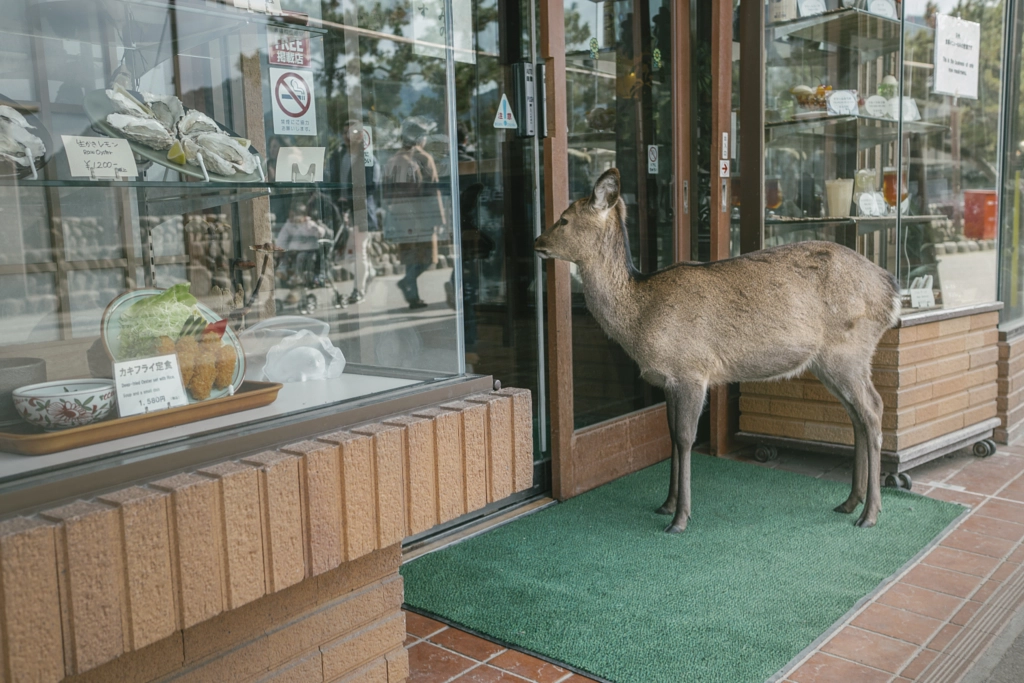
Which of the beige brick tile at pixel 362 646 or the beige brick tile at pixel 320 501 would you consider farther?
the beige brick tile at pixel 362 646

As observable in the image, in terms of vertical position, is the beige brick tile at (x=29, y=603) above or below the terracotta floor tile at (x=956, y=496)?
above

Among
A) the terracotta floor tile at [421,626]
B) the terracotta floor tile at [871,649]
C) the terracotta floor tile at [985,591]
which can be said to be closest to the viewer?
the terracotta floor tile at [871,649]

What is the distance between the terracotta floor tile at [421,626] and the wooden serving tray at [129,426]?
4.25 feet

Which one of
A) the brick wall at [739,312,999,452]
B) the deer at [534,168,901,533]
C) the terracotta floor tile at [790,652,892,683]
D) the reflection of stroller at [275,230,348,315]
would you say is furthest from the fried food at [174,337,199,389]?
the brick wall at [739,312,999,452]

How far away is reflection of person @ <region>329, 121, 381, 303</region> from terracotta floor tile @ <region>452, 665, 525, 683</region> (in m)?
1.24

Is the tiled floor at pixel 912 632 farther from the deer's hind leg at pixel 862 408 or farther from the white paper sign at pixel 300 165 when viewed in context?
the white paper sign at pixel 300 165

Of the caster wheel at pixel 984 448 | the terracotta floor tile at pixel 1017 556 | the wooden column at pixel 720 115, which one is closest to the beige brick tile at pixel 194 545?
the terracotta floor tile at pixel 1017 556

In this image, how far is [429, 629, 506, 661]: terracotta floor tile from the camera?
115 inches

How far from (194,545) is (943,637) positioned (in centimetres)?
252

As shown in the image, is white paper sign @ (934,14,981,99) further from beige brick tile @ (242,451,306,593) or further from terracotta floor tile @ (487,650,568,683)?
beige brick tile @ (242,451,306,593)

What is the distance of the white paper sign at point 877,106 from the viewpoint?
5.11m

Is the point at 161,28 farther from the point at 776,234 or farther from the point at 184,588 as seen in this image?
the point at 776,234

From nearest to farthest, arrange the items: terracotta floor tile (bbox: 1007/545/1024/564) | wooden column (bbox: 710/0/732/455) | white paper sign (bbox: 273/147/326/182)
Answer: white paper sign (bbox: 273/147/326/182) < terracotta floor tile (bbox: 1007/545/1024/564) < wooden column (bbox: 710/0/732/455)

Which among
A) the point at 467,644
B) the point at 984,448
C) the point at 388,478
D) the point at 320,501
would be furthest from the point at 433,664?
the point at 984,448
